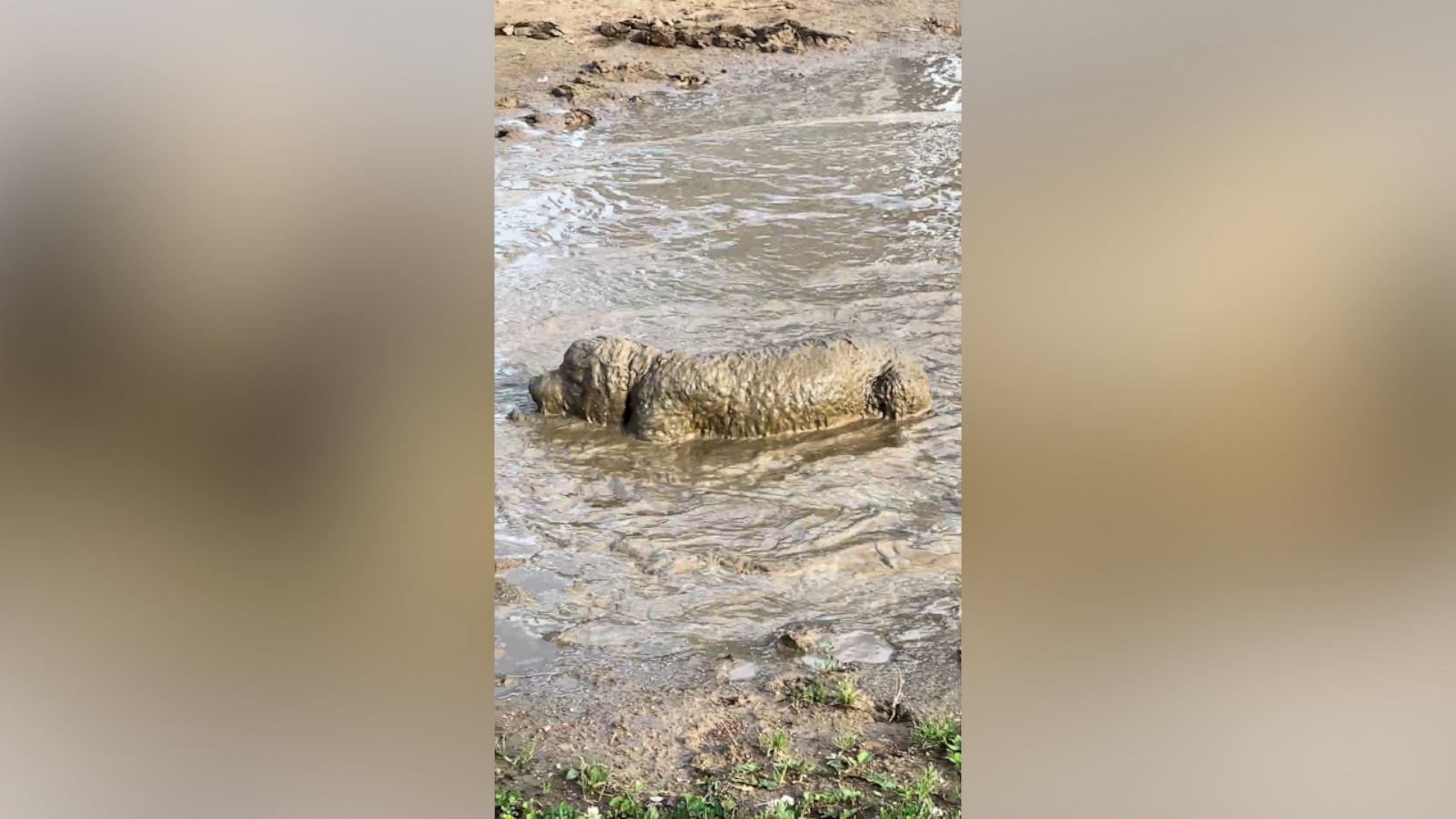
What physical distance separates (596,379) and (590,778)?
2180 mm

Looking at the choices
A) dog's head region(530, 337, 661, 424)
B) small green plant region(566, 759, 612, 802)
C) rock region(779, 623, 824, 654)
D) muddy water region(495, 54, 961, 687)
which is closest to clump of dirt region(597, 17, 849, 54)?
muddy water region(495, 54, 961, 687)

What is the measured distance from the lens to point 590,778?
2.92m

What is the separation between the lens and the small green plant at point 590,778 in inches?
113

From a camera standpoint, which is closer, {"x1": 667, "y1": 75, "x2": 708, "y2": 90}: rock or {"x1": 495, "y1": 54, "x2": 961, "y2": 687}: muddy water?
{"x1": 495, "y1": 54, "x2": 961, "y2": 687}: muddy water

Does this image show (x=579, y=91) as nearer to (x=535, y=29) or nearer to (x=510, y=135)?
(x=510, y=135)

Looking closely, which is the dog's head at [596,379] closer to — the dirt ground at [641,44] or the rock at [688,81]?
the dirt ground at [641,44]

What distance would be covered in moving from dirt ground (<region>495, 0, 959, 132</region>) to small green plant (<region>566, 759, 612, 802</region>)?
586 cm

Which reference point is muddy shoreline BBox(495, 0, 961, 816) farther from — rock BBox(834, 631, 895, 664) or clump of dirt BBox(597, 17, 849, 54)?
clump of dirt BBox(597, 17, 849, 54)

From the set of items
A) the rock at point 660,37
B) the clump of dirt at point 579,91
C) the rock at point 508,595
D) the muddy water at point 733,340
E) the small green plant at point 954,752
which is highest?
the rock at point 660,37

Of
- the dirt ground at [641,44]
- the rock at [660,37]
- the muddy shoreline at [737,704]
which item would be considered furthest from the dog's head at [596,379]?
the rock at [660,37]

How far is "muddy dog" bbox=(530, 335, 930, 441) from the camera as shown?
473 cm

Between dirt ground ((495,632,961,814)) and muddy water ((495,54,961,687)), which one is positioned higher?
muddy water ((495,54,961,687))

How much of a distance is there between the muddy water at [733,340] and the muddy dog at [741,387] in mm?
84
